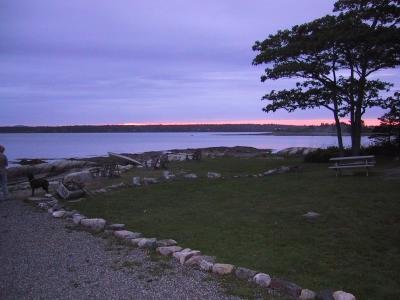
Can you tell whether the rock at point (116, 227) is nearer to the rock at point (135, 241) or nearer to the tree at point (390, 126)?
the rock at point (135, 241)

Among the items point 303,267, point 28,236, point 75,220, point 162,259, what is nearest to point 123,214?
point 75,220

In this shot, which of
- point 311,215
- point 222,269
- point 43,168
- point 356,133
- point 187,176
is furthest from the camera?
point 43,168

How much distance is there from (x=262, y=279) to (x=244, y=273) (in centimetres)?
33

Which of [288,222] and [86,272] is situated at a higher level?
[288,222]

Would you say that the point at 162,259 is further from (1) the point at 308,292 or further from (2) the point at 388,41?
(2) the point at 388,41

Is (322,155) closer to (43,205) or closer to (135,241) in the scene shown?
(43,205)

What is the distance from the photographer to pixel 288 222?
867cm

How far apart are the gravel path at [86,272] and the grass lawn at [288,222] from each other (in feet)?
2.84

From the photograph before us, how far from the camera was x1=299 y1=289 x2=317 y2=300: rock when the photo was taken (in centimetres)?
492

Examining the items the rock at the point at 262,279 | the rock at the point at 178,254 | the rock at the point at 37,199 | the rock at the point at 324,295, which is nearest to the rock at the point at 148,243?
the rock at the point at 178,254

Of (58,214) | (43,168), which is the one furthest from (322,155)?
(43,168)

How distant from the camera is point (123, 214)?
10250 millimetres

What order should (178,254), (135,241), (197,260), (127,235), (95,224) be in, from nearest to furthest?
(197,260) < (178,254) < (135,241) < (127,235) < (95,224)

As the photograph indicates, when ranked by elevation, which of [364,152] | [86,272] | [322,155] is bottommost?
[86,272]
